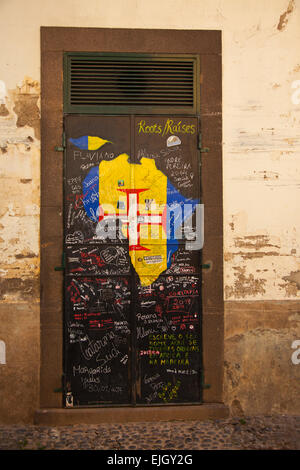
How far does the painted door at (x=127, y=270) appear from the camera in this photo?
4.25 metres

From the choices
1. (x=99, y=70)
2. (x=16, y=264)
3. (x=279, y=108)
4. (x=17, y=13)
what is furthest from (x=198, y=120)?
(x=16, y=264)

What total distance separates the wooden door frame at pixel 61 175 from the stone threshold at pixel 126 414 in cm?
10

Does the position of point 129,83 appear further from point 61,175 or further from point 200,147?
point 61,175

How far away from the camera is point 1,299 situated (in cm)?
423

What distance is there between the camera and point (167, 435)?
3.92 meters

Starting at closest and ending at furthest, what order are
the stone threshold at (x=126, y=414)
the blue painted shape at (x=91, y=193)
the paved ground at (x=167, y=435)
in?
the paved ground at (x=167, y=435)
the stone threshold at (x=126, y=414)
the blue painted shape at (x=91, y=193)

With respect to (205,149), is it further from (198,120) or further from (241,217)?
(241,217)

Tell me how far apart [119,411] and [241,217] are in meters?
2.48

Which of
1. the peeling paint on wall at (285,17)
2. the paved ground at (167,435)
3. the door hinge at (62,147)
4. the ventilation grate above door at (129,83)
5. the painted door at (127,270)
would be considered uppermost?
the peeling paint on wall at (285,17)

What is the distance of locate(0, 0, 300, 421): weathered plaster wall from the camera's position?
13.9ft

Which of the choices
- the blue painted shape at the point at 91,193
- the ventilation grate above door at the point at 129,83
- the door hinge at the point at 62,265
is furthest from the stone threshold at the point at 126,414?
the ventilation grate above door at the point at 129,83

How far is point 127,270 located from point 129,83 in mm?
2062

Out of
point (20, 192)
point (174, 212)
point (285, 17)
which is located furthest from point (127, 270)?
point (285, 17)

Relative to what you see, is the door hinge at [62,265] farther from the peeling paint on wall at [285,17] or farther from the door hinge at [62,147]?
the peeling paint on wall at [285,17]
